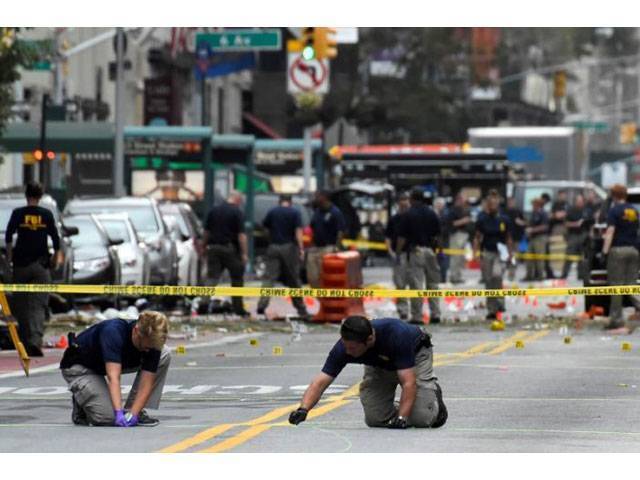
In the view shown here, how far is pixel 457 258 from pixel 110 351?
29.4 m

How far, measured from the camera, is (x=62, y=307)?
2941 centimetres

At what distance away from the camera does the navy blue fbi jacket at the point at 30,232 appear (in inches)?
905

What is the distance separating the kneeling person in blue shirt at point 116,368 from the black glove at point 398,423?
1679 mm

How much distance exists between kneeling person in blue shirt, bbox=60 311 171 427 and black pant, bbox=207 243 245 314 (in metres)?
15.1

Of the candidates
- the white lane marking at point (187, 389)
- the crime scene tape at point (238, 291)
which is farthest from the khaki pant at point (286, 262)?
the white lane marking at point (187, 389)

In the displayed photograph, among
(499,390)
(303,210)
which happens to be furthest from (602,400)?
(303,210)

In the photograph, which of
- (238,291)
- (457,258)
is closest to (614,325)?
(238,291)

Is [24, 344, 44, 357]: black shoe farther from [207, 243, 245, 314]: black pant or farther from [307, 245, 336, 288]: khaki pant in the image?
[307, 245, 336, 288]: khaki pant

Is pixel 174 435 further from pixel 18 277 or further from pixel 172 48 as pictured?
pixel 172 48

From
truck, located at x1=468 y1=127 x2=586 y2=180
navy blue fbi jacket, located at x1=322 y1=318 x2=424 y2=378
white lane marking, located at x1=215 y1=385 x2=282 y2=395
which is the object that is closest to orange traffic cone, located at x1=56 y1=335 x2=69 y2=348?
white lane marking, located at x1=215 y1=385 x2=282 y2=395

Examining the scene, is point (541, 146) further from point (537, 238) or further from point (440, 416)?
point (440, 416)

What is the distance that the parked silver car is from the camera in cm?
3394

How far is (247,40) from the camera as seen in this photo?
49.5 m

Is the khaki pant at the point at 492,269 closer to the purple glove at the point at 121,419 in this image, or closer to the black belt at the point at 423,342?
the black belt at the point at 423,342
